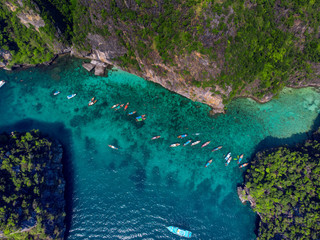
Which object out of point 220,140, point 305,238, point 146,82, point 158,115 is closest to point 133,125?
point 158,115

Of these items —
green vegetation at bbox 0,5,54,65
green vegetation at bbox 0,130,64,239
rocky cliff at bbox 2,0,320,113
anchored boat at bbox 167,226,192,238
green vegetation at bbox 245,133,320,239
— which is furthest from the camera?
green vegetation at bbox 0,5,54,65

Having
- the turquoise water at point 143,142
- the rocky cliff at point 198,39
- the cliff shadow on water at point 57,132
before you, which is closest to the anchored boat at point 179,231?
the turquoise water at point 143,142

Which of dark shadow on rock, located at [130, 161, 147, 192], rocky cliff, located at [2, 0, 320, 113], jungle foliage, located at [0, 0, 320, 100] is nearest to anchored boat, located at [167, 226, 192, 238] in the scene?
dark shadow on rock, located at [130, 161, 147, 192]

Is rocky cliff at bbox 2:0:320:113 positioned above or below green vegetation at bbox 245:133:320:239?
above

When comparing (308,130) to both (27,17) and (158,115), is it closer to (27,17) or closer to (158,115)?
(158,115)


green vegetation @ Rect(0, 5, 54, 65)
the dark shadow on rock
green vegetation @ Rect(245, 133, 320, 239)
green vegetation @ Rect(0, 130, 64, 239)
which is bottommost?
green vegetation @ Rect(245, 133, 320, 239)

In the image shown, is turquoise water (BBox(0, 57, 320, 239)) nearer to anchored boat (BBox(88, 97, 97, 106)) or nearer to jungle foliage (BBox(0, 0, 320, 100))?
anchored boat (BBox(88, 97, 97, 106))

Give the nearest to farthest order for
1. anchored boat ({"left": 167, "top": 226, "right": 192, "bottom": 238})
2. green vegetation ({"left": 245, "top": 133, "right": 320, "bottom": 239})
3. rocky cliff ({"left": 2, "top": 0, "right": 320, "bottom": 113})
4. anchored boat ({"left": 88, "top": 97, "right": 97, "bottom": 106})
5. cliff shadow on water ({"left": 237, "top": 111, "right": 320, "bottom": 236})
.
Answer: green vegetation ({"left": 245, "top": 133, "right": 320, "bottom": 239})
anchored boat ({"left": 167, "top": 226, "right": 192, "bottom": 238})
rocky cliff ({"left": 2, "top": 0, "right": 320, "bottom": 113})
cliff shadow on water ({"left": 237, "top": 111, "right": 320, "bottom": 236})
anchored boat ({"left": 88, "top": 97, "right": 97, "bottom": 106})
